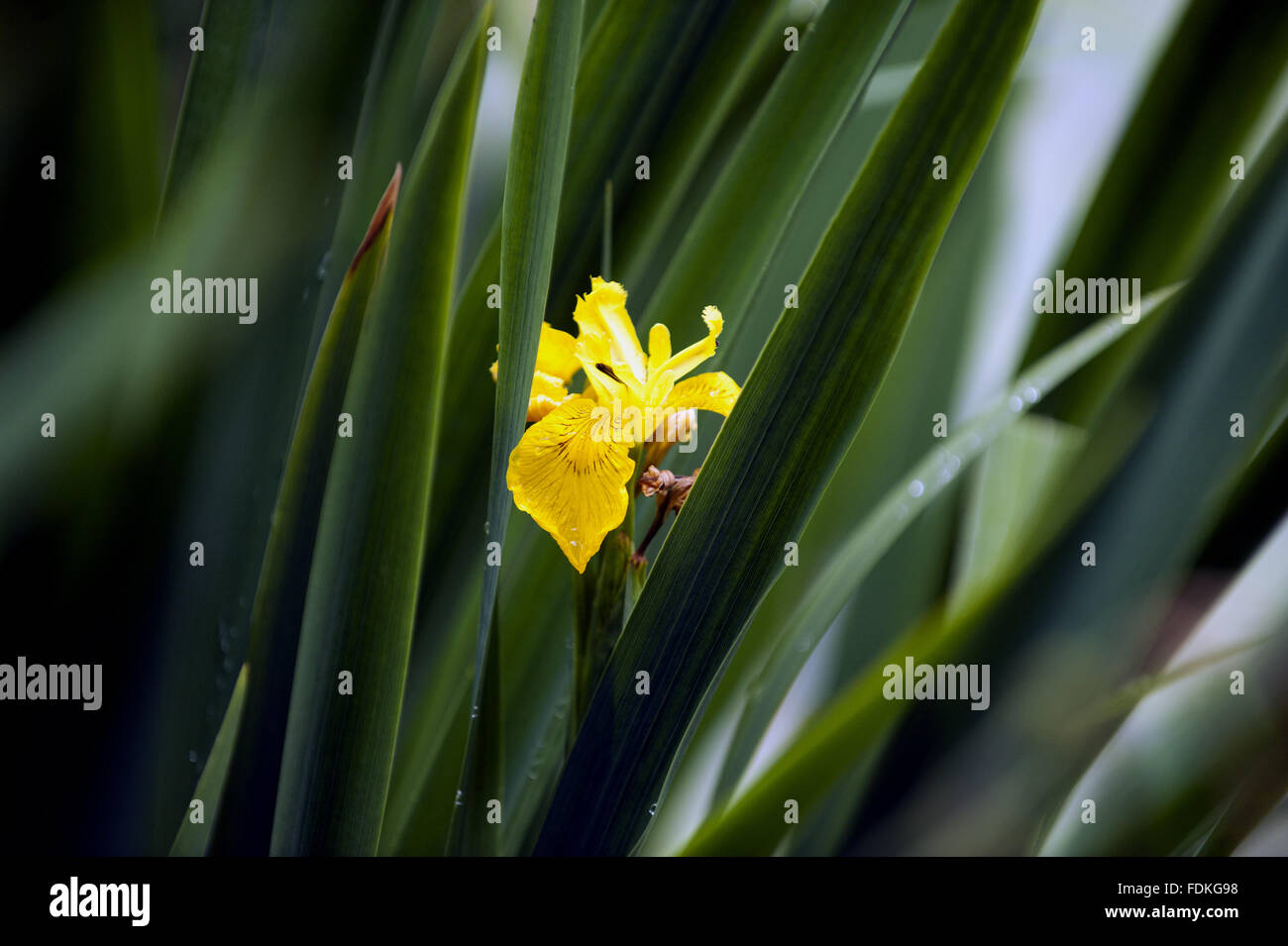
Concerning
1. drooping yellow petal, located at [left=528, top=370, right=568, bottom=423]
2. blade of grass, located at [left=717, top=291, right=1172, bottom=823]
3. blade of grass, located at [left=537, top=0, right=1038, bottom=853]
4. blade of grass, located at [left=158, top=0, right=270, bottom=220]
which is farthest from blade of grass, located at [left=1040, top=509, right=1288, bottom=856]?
blade of grass, located at [left=158, top=0, right=270, bottom=220]

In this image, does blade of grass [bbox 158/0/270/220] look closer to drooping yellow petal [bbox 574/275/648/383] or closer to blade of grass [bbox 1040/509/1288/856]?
drooping yellow petal [bbox 574/275/648/383]

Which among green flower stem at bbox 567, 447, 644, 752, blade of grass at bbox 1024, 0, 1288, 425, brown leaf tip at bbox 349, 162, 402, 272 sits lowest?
green flower stem at bbox 567, 447, 644, 752

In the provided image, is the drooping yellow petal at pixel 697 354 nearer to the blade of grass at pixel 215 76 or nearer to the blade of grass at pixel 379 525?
the blade of grass at pixel 379 525

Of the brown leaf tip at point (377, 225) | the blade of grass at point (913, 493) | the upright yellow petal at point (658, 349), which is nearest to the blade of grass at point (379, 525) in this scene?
the brown leaf tip at point (377, 225)

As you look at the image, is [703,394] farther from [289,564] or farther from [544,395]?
[289,564]

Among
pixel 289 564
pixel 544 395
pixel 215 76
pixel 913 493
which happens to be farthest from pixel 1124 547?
pixel 215 76
